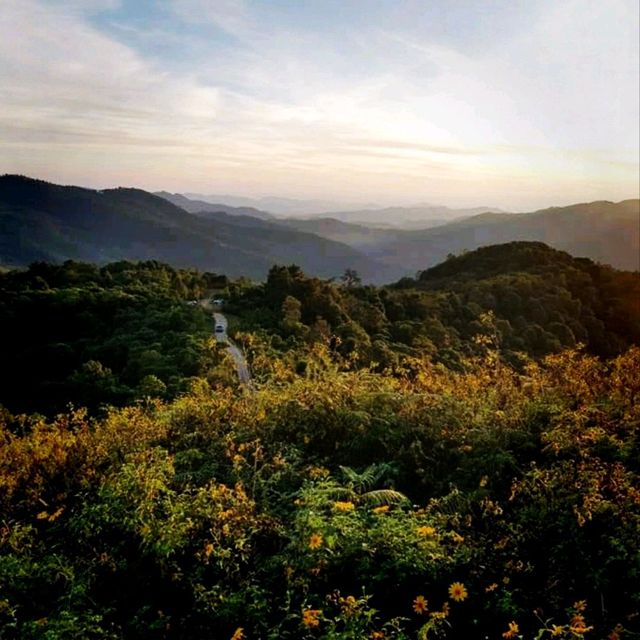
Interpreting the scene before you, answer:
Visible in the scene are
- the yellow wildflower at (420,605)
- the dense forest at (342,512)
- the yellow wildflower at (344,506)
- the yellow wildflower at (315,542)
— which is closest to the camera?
the yellow wildflower at (420,605)

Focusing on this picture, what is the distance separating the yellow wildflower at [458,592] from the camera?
12.4 ft

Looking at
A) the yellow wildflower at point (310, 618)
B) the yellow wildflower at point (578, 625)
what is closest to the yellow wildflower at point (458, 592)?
the yellow wildflower at point (578, 625)

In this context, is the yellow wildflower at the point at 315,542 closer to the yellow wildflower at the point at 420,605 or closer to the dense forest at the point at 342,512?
the dense forest at the point at 342,512

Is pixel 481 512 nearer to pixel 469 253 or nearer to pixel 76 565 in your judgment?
pixel 76 565

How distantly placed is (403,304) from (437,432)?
144ft

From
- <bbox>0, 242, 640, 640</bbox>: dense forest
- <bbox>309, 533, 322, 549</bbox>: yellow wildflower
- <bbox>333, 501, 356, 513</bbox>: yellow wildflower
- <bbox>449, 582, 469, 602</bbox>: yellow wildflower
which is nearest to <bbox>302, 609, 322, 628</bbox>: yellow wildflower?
<bbox>0, 242, 640, 640</bbox>: dense forest

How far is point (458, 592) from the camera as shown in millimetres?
3812

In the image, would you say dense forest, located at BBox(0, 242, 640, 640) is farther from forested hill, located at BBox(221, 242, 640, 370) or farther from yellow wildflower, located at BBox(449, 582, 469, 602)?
forested hill, located at BBox(221, 242, 640, 370)

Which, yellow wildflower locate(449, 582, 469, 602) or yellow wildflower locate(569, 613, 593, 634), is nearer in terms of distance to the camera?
yellow wildflower locate(569, 613, 593, 634)

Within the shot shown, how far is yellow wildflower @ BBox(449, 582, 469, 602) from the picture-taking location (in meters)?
3.78

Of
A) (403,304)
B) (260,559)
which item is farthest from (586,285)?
(260,559)

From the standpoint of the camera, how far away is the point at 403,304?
163ft

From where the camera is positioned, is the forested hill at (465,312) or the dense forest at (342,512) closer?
the dense forest at (342,512)

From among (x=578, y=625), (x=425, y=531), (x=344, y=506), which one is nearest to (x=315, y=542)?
(x=344, y=506)
